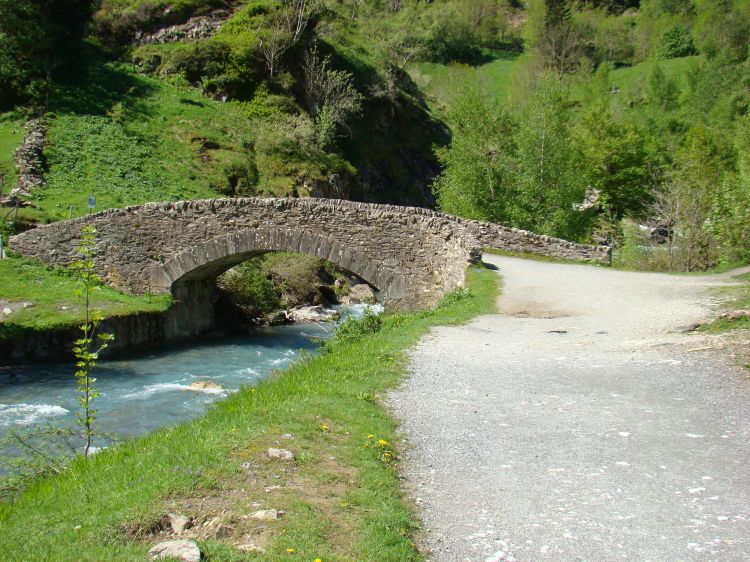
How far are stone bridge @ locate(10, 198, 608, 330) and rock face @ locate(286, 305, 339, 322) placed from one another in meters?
6.42

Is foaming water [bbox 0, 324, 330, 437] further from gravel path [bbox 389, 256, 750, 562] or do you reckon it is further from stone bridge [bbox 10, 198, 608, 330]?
gravel path [bbox 389, 256, 750, 562]

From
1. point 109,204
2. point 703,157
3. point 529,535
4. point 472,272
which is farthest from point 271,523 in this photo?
point 703,157

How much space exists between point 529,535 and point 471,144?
31475 mm

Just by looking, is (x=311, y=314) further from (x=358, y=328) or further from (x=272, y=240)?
(x=358, y=328)

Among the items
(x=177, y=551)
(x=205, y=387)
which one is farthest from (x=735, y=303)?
(x=177, y=551)

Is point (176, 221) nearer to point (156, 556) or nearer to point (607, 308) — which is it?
point (607, 308)

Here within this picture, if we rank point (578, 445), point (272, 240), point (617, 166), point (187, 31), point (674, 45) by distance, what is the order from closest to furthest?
point (578, 445), point (272, 240), point (617, 166), point (187, 31), point (674, 45)

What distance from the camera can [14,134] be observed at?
3139cm

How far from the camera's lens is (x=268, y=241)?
869 inches

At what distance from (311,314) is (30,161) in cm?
1297

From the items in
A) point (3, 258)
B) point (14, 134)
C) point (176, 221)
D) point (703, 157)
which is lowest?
point (3, 258)

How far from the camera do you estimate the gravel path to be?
479 cm

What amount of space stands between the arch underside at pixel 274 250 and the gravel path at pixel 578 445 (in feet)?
29.8

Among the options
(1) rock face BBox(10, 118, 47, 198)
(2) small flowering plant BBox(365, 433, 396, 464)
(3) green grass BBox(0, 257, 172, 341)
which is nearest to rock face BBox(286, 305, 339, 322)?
(3) green grass BBox(0, 257, 172, 341)
